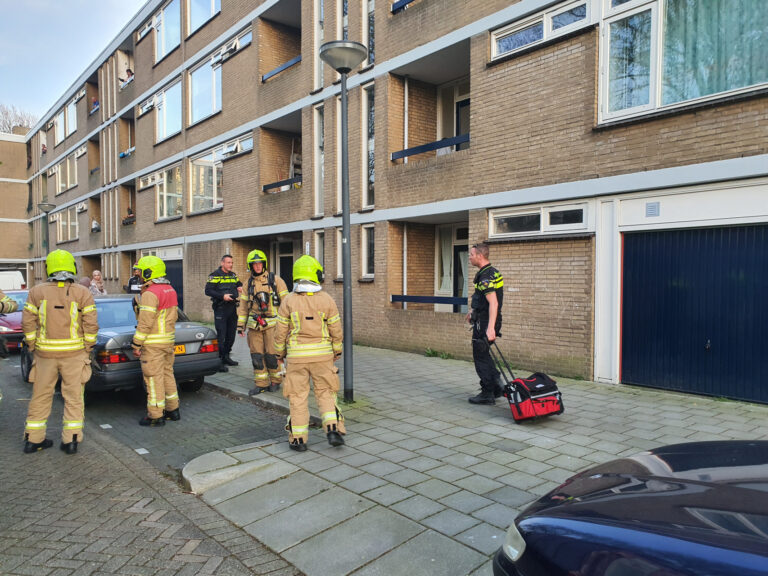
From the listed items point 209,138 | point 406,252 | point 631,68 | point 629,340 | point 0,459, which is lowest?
point 0,459

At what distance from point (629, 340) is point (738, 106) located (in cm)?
313

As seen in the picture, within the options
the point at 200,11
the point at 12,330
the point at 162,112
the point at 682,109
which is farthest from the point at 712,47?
the point at 162,112

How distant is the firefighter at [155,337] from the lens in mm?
5773

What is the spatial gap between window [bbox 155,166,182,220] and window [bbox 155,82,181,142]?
1.42 meters

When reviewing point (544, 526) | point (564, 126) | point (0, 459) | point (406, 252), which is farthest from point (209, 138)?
point (544, 526)

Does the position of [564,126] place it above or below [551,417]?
above

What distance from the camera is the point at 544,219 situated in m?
8.30

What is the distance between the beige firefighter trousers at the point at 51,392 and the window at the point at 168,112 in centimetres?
1626

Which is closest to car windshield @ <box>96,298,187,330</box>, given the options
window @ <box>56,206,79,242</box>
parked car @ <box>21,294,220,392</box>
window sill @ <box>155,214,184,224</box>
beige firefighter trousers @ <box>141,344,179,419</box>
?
parked car @ <box>21,294,220,392</box>

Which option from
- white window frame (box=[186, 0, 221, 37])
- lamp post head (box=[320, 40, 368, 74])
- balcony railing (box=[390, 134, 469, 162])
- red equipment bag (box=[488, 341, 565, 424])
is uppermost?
white window frame (box=[186, 0, 221, 37])

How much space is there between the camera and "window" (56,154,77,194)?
30625 millimetres

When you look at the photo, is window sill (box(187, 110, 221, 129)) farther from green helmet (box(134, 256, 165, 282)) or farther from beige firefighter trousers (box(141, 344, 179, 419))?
beige firefighter trousers (box(141, 344, 179, 419))

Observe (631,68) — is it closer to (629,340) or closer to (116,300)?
(629,340)

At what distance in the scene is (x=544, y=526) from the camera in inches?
80.0
